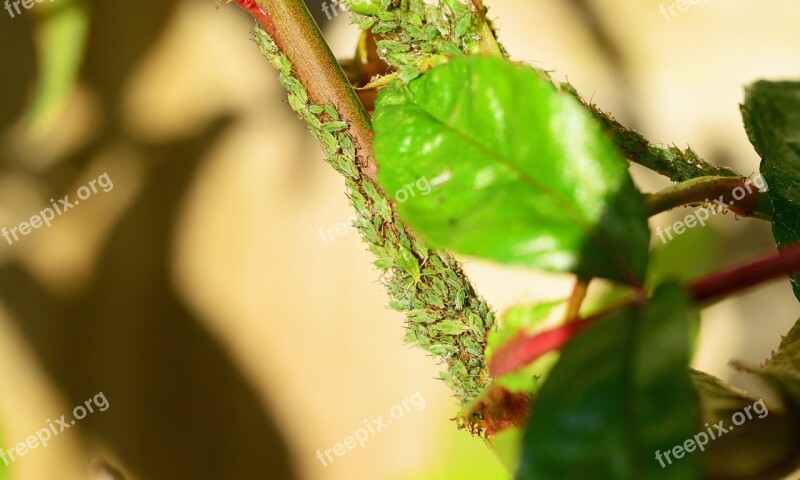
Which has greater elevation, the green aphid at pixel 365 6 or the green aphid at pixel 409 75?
the green aphid at pixel 365 6

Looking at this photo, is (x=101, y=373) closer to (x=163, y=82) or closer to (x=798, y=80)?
(x=163, y=82)

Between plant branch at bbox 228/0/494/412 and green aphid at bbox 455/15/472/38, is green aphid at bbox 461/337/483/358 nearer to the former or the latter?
plant branch at bbox 228/0/494/412

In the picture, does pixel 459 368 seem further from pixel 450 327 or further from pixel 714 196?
pixel 714 196

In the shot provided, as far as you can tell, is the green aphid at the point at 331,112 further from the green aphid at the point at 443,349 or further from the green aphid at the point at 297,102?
the green aphid at the point at 443,349

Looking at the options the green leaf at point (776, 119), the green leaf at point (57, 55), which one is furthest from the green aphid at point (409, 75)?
the green leaf at point (57, 55)

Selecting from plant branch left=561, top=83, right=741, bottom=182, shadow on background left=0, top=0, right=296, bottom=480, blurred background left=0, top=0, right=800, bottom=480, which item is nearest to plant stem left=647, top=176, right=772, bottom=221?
plant branch left=561, top=83, right=741, bottom=182

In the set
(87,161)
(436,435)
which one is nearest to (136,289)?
(87,161)
